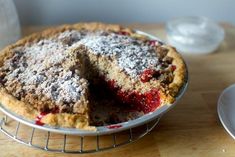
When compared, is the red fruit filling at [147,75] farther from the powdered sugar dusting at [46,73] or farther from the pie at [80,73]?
the powdered sugar dusting at [46,73]

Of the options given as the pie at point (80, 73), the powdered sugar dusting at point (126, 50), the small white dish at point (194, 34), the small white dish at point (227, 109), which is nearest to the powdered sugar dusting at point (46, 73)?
the pie at point (80, 73)

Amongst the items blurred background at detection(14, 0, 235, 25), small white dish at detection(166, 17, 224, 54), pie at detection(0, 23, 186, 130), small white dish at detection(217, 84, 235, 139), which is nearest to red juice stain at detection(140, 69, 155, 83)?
pie at detection(0, 23, 186, 130)

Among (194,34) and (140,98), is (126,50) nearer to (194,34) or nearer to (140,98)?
(140,98)

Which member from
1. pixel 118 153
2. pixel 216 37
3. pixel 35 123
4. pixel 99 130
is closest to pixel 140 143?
pixel 118 153

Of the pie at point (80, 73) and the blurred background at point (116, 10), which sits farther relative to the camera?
the blurred background at point (116, 10)

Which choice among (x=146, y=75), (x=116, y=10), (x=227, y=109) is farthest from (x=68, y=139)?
(x=116, y=10)

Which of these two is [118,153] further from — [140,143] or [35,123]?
[35,123]

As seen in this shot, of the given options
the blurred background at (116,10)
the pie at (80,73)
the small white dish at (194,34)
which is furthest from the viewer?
the blurred background at (116,10)
